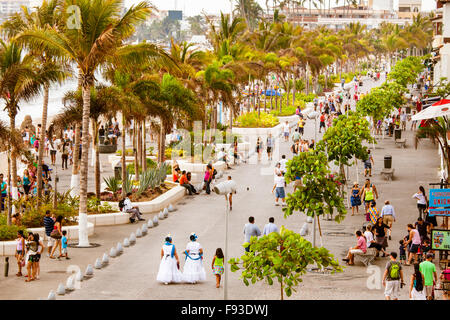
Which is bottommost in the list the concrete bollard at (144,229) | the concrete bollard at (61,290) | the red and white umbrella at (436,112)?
the concrete bollard at (61,290)

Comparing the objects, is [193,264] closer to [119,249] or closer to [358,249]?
[119,249]

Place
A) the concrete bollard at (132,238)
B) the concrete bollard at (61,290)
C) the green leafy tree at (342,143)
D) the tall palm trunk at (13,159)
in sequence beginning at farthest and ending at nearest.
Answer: the green leafy tree at (342,143) < the concrete bollard at (132,238) < the tall palm trunk at (13,159) < the concrete bollard at (61,290)

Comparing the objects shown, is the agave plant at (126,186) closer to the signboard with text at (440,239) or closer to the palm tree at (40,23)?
the palm tree at (40,23)

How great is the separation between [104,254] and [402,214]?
11.3m

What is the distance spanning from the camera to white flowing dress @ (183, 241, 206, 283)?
58.7 feet

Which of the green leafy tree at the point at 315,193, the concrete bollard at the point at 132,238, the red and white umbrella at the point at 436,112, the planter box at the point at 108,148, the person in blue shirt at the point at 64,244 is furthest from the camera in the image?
the planter box at the point at 108,148

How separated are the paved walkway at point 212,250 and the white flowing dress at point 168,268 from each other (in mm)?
183

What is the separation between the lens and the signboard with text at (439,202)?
19047 mm

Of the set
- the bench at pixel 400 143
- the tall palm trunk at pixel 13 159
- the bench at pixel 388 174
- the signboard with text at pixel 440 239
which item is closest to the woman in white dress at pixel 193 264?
the signboard with text at pixel 440 239

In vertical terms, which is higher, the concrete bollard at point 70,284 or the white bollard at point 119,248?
the white bollard at point 119,248

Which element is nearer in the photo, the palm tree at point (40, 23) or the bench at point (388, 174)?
the palm tree at point (40, 23)

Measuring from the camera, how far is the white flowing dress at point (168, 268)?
704 inches

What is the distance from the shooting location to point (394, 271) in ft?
52.9
